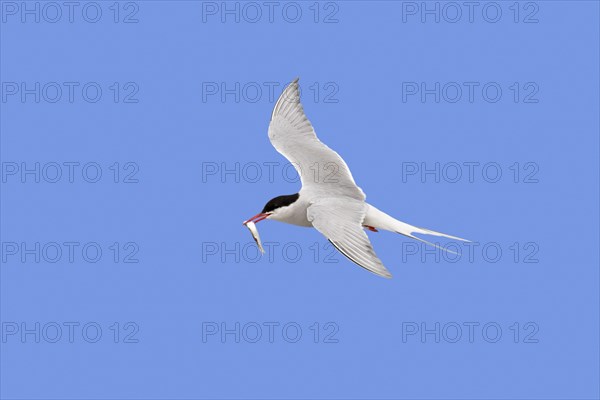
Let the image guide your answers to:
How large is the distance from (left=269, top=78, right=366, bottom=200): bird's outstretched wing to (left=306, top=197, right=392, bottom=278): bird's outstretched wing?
0.87 feet

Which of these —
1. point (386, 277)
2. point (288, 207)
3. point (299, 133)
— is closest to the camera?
point (386, 277)

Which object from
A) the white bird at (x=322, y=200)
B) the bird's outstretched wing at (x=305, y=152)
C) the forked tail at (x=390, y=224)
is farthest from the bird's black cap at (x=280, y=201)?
the forked tail at (x=390, y=224)

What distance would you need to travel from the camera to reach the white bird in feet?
25.8

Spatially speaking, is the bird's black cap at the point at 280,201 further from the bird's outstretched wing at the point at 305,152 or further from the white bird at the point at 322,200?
the bird's outstretched wing at the point at 305,152

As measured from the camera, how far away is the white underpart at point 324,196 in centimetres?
787

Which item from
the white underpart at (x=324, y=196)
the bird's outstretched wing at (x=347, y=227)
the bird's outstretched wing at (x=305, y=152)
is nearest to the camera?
the bird's outstretched wing at (x=347, y=227)

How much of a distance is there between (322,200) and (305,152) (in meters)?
0.91

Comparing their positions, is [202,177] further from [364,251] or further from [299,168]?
[364,251]

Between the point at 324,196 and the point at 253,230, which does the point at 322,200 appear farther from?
the point at 253,230

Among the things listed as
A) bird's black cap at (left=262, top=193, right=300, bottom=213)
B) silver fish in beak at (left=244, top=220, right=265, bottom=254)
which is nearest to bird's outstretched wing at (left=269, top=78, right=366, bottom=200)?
bird's black cap at (left=262, top=193, right=300, bottom=213)

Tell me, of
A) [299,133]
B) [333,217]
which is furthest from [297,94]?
[333,217]

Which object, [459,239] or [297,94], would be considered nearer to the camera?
[459,239]

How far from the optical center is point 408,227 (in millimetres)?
8719

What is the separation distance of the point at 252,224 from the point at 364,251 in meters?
1.59
